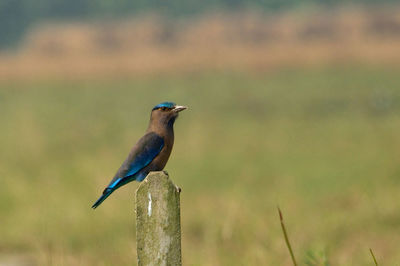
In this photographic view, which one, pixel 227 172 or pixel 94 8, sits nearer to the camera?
pixel 227 172

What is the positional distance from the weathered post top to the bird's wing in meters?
0.55

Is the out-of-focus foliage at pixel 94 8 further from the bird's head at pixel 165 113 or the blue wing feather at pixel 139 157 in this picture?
the blue wing feather at pixel 139 157

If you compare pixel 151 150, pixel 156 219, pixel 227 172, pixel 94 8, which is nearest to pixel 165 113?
pixel 151 150

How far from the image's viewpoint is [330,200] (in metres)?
12.3

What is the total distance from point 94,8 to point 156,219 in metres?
91.2

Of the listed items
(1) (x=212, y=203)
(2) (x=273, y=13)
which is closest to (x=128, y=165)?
(1) (x=212, y=203)

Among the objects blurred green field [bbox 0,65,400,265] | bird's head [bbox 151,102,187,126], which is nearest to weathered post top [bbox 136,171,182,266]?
bird's head [bbox 151,102,187,126]

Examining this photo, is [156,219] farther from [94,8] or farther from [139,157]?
[94,8]

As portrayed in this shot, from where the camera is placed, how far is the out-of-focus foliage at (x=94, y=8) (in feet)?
279

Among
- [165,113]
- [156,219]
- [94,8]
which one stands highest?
[94,8]

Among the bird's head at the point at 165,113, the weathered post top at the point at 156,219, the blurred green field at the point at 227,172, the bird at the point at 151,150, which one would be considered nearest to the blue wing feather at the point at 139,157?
the bird at the point at 151,150

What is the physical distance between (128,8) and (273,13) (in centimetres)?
1723

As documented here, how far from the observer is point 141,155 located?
4.56 meters

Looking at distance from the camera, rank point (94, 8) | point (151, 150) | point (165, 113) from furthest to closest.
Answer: point (94, 8), point (165, 113), point (151, 150)
